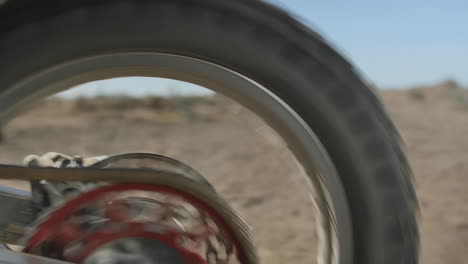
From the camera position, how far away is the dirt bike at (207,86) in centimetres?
105

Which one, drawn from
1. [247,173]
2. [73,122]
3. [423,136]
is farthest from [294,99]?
[73,122]

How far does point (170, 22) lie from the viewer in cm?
105

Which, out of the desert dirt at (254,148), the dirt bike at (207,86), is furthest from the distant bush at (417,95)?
the dirt bike at (207,86)

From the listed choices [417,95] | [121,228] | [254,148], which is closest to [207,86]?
[121,228]

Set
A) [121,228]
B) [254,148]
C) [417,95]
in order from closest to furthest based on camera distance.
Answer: [121,228]
[254,148]
[417,95]

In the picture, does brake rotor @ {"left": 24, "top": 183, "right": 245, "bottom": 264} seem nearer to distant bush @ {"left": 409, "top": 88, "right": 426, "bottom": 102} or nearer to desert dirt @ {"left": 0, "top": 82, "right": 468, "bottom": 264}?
desert dirt @ {"left": 0, "top": 82, "right": 468, "bottom": 264}

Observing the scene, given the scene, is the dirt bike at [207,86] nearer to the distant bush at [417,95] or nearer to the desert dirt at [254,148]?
the desert dirt at [254,148]

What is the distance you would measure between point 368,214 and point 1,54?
769 millimetres

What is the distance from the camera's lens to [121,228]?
3.72 ft

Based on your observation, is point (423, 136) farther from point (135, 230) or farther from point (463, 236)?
point (135, 230)

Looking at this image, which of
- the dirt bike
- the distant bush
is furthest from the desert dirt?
the distant bush

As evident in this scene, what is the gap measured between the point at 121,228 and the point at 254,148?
4161 mm

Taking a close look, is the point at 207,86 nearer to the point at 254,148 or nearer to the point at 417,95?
the point at 254,148

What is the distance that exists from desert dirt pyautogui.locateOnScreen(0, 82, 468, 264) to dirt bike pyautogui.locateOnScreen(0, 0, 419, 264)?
0.58ft
